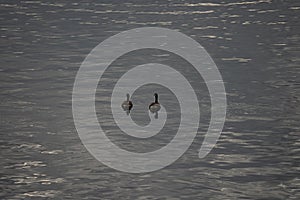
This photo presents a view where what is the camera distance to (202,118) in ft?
129

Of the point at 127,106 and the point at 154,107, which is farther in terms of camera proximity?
the point at 127,106

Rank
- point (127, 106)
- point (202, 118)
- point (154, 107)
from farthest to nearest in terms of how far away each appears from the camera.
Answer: point (127, 106)
point (154, 107)
point (202, 118)

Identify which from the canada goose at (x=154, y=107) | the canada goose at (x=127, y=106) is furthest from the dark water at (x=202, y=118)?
the canada goose at (x=127, y=106)

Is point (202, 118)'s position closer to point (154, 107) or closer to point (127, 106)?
point (154, 107)

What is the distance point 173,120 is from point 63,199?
12.2m

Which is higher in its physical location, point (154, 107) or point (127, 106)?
point (127, 106)

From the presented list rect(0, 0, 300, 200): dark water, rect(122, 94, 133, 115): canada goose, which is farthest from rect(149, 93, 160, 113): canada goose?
rect(0, 0, 300, 200): dark water

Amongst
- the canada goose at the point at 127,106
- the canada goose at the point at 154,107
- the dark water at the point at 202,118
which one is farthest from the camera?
the canada goose at the point at 127,106

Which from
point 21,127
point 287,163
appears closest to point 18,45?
point 21,127

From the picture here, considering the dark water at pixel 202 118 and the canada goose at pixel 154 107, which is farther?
the canada goose at pixel 154 107

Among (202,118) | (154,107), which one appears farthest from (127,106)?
(202,118)

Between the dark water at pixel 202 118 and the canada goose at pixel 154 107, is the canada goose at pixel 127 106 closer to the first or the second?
the canada goose at pixel 154 107

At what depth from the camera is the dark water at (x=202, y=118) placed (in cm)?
2950

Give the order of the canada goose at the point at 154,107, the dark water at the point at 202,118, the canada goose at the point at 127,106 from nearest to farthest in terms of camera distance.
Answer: the dark water at the point at 202,118 < the canada goose at the point at 154,107 < the canada goose at the point at 127,106
